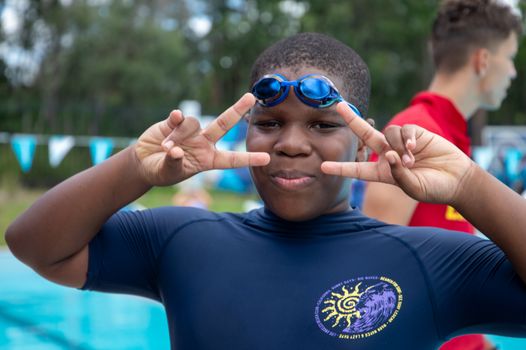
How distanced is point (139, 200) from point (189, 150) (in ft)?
47.1

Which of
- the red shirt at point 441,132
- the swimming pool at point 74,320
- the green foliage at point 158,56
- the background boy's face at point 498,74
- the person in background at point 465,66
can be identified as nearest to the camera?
the red shirt at point 441,132

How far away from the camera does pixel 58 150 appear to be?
10594 millimetres

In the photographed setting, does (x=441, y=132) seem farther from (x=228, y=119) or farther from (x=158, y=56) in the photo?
(x=158, y=56)

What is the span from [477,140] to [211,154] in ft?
14.2

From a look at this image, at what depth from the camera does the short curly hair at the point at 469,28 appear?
3.05 metres

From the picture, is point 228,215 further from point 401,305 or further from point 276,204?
point 401,305

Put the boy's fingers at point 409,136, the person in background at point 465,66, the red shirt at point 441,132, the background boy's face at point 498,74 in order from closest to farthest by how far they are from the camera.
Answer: the boy's fingers at point 409,136
the red shirt at point 441,132
the person in background at point 465,66
the background boy's face at point 498,74

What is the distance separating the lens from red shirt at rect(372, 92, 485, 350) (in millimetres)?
2594

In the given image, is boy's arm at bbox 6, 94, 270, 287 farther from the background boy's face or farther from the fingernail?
the background boy's face

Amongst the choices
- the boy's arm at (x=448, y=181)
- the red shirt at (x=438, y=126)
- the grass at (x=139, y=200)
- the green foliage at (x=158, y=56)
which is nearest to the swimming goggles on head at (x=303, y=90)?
the boy's arm at (x=448, y=181)

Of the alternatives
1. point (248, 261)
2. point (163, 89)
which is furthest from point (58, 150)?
point (163, 89)

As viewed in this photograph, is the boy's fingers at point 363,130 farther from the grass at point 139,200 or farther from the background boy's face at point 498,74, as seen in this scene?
the grass at point 139,200

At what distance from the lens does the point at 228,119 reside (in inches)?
62.7

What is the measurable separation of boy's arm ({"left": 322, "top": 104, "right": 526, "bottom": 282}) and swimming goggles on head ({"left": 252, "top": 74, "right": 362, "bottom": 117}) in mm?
105
